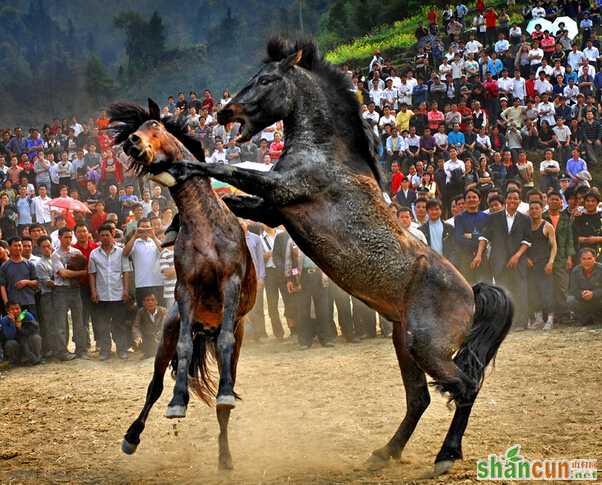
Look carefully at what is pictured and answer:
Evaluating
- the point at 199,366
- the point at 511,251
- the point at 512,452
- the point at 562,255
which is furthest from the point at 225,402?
the point at 562,255

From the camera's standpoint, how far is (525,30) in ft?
86.4

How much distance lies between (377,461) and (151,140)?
9.96 ft

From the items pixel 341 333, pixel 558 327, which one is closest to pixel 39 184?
pixel 341 333

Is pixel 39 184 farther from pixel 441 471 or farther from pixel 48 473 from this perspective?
pixel 441 471

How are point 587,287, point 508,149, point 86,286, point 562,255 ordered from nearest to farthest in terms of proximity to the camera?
point 587,287, point 562,255, point 86,286, point 508,149

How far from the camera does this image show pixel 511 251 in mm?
12016

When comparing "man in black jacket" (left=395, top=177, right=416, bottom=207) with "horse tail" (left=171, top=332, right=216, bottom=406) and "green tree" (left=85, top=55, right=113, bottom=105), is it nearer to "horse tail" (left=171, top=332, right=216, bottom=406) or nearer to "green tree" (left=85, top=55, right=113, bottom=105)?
"horse tail" (left=171, top=332, right=216, bottom=406)

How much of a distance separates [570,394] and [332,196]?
3.66m

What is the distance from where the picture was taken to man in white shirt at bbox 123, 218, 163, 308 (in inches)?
470

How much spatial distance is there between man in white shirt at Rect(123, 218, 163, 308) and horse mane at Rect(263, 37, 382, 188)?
575cm

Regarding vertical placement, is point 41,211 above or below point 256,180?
above

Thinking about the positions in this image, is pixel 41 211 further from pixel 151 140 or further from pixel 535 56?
pixel 535 56

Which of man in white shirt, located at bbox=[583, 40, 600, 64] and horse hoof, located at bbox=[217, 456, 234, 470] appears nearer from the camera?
horse hoof, located at bbox=[217, 456, 234, 470]

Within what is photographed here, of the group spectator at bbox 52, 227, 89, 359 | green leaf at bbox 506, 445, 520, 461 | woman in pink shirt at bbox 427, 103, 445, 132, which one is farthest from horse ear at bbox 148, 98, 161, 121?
woman in pink shirt at bbox 427, 103, 445, 132
